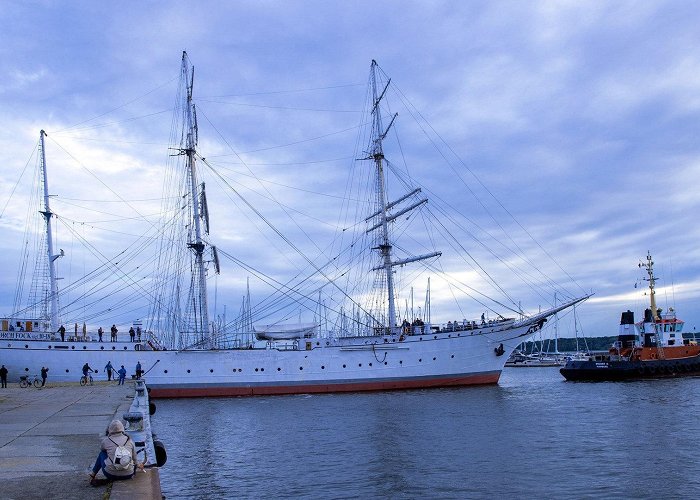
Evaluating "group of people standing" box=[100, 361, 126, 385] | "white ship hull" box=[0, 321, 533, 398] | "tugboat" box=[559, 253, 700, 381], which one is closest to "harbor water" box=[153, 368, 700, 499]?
"group of people standing" box=[100, 361, 126, 385]

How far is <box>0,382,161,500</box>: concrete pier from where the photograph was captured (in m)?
8.63

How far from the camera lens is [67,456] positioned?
11141 millimetres

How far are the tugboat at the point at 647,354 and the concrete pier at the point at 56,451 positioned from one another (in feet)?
137

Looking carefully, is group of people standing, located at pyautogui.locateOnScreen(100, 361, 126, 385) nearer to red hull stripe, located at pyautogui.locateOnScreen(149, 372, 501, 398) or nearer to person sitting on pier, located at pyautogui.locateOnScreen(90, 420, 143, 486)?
red hull stripe, located at pyautogui.locateOnScreen(149, 372, 501, 398)

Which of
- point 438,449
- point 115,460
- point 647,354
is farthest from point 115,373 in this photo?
point 647,354

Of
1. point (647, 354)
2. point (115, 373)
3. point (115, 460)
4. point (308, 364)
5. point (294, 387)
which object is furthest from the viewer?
point (647, 354)

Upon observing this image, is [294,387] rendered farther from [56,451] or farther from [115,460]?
[115,460]

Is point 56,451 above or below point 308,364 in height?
below

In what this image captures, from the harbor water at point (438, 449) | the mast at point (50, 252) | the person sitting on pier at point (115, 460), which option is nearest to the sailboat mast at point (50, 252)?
the mast at point (50, 252)

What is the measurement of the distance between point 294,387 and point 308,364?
6.14 feet

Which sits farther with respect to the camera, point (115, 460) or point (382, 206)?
point (382, 206)

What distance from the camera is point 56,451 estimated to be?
38.2ft

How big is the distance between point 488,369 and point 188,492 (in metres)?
35.5

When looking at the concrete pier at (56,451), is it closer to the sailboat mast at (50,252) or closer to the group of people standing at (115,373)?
the group of people standing at (115,373)
